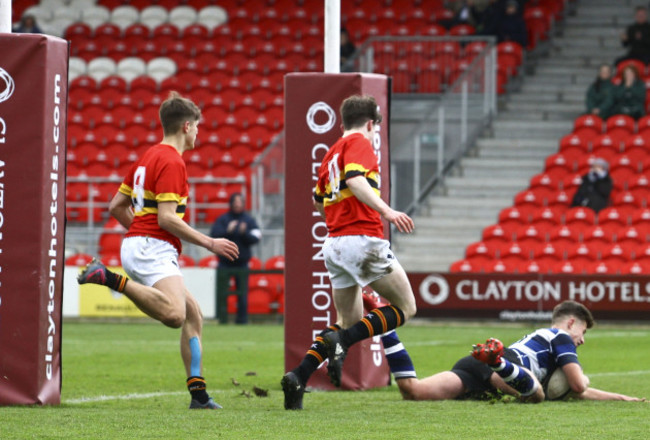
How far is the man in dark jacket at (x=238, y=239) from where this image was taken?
19.2m

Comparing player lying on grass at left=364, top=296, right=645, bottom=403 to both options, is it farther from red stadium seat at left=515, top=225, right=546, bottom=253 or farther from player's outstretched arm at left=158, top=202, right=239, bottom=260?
red stadium seat at left=515, top=225, right=546, bottom=253

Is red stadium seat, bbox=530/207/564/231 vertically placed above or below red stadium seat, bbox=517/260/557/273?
above

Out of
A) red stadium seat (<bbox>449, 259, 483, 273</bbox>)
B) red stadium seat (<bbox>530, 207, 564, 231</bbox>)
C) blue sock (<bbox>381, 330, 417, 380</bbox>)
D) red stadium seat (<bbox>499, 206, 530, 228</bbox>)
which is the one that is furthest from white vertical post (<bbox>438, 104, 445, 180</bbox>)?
blue sock (<bbox>381, 330, 417, 380</bbox>)

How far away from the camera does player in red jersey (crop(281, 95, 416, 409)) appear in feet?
26.0

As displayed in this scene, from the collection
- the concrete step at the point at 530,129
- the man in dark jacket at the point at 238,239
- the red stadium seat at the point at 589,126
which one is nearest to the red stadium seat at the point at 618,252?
the red stadium seat at the point at 589,126

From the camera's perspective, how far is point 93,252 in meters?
21.6

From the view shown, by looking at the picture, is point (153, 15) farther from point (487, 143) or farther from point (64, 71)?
point (64, 71)

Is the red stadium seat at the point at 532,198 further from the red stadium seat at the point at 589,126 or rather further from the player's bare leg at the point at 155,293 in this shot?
the player's bare leg at the point at 155,293

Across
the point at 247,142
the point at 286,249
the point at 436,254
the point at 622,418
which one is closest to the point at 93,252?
the point at 247,142

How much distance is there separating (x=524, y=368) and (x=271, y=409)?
1744 mm

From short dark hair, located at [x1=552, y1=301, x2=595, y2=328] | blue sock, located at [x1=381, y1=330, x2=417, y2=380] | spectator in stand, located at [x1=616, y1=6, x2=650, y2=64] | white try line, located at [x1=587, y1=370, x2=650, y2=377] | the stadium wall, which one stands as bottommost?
the stadium wall

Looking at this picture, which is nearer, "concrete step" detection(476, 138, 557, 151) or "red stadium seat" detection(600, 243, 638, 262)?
"red stadium seat" detection(600, 243, 638, 262)

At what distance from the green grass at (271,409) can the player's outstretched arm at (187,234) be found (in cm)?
101

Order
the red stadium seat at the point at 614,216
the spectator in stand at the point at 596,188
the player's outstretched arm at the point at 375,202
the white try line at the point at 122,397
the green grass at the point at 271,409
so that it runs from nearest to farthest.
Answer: the green grass at the point at 271,409 → the player's outstretched arm at the point at 375,202 → the white try line at the point at 122,397 → the red stadium seat at the point at 614,216 → the spectator in stand at the point at 596,188
